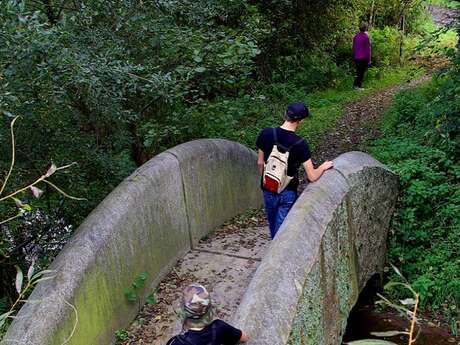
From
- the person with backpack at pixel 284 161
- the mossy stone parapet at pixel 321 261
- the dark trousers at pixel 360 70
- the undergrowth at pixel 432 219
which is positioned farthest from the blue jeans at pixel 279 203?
the dark trousers at pixel 360 70

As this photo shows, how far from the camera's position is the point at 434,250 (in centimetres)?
694

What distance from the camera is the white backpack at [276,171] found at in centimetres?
481

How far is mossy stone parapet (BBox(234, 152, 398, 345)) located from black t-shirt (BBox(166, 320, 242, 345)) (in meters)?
0.21

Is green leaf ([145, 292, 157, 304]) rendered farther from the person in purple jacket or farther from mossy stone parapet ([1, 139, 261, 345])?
the person in purple jacket

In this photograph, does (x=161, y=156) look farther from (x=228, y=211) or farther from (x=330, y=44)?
(x=330, y=44)

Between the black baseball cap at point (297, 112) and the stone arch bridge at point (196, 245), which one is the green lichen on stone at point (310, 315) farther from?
the black baseball cap at point (297, 112)

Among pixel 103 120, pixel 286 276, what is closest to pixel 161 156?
pixel 103 120

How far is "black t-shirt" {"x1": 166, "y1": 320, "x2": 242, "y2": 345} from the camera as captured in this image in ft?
9.90

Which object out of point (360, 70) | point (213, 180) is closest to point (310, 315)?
point (213, 180)

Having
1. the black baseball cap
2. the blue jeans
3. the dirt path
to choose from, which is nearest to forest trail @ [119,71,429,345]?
the blue jeans

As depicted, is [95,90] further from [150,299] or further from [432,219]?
[432,219]

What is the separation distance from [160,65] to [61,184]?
174 cm

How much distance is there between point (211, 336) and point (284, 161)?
2.13 metres

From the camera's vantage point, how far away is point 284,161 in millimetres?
4824
